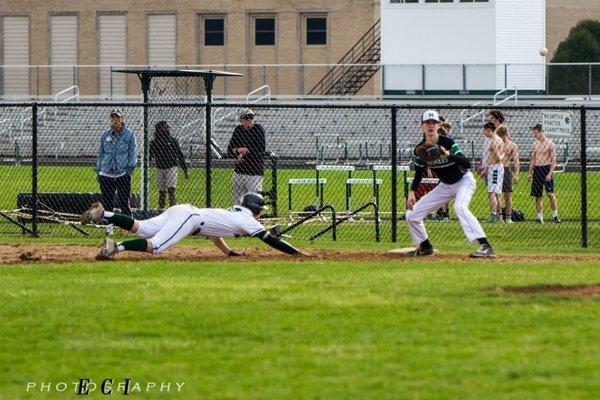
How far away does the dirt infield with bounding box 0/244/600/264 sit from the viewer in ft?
58.7

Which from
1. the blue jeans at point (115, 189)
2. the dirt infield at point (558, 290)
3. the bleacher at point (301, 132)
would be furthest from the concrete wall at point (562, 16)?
the dirt infield at point (558, 290)

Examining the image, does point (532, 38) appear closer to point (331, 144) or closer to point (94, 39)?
point (331, 144)

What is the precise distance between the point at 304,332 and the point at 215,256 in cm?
634

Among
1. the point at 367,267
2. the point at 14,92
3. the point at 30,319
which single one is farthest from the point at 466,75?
the point at 30,319

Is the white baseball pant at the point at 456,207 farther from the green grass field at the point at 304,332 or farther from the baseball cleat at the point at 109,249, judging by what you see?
the baseball cleat at the point at 109,249

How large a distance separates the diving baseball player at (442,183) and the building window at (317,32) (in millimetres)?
41154

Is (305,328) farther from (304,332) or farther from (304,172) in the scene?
(304,172)

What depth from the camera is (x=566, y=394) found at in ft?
32.3

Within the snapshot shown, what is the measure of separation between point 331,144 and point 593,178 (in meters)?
8.12

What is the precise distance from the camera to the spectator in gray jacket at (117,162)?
22.5m

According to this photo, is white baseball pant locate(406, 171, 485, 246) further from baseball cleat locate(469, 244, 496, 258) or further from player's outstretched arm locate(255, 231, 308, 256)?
player's outstretched arm locate(255, 231, 308, 256)

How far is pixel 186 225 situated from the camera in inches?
668

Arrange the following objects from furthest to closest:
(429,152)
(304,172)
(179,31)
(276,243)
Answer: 1. (179,31)
2. (304,172)
3. (429,152)
4. (276,243)

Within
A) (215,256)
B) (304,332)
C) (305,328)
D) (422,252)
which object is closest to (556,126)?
(422,252)
